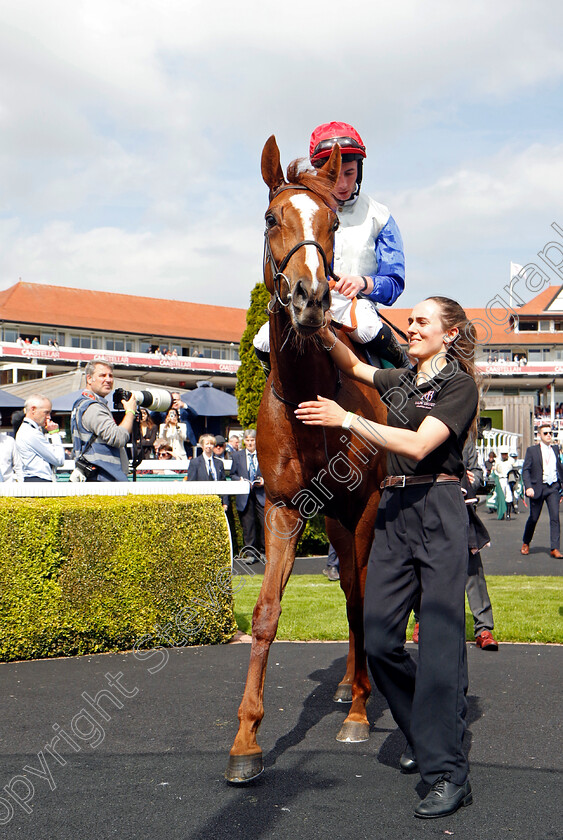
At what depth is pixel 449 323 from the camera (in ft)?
11.3

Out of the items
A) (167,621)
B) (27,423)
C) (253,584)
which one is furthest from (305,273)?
(253,584)

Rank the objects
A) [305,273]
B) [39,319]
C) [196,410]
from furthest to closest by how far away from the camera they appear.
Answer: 1. [39,319]
2. [196,410]
3. [305,273]

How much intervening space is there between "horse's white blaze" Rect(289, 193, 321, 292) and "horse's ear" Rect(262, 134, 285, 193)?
307 millimetres

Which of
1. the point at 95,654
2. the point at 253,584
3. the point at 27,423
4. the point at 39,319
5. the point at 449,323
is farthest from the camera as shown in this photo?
the point at 39,319

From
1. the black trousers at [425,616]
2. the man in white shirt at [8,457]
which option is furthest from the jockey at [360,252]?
the man in white shirt at [8,457]

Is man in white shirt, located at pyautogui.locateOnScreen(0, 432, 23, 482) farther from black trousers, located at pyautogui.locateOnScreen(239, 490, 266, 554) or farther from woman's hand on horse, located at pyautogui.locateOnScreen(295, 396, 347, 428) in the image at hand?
woman's hand on horse, located at pyautogui.locateOnScreen(295, 396, 347, 428)

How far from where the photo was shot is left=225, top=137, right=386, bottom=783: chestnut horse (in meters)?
3.23

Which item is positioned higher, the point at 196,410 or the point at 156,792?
the point at 196,410

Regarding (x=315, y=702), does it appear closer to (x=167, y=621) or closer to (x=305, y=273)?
(x=167, y=621)

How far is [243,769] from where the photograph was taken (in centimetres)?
326

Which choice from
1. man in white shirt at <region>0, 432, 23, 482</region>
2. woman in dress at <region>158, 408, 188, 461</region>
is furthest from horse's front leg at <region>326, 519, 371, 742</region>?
woman in dress at <region>158, 408, 188, 461</region>

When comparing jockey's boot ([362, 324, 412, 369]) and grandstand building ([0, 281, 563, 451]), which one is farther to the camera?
grandstand building ([0, 281, 563, 451])

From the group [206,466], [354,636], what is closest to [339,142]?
[354,636]

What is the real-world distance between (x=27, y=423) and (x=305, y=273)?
17.7 feet
